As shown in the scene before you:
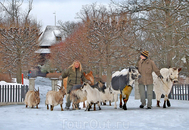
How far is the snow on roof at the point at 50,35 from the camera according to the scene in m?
62.5

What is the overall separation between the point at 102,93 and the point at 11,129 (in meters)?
5.80

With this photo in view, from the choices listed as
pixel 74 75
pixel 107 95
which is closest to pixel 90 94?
pixel 74 75

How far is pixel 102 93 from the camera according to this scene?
1112 centimetres

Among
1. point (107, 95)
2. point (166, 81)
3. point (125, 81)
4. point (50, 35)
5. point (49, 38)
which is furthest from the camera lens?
point (50, 35)

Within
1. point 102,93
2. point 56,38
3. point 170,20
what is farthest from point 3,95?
point 56,38

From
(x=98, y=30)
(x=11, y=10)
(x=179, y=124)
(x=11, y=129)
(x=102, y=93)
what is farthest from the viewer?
(x=11, y=10)

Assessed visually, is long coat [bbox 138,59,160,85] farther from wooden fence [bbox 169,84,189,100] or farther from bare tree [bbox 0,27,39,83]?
bare tree [bbox 0,27,39,83]

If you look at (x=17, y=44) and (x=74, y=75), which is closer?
(x=74, y=75)

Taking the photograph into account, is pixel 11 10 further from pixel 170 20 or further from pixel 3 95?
pixel 170 20

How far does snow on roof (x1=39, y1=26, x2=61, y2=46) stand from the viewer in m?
62.5

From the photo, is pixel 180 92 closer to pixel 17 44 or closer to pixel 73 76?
pixel 73 76

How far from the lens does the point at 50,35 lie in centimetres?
6544

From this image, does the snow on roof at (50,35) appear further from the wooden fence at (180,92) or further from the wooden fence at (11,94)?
the wooden fence at (180,92)

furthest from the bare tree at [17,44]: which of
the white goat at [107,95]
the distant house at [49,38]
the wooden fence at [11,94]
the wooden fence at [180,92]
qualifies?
the distant house at [49,38]
